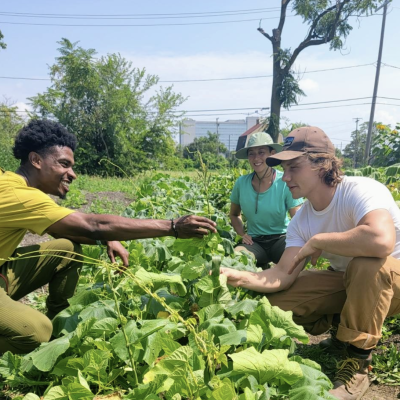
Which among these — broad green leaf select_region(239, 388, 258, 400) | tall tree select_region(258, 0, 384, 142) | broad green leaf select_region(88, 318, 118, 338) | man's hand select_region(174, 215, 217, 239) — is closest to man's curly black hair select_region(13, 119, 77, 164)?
man's hand select_region(174, 215, 217, 239)

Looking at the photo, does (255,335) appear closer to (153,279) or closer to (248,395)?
(248,395)

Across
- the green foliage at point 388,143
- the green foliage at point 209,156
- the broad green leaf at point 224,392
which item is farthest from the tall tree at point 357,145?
the broad green leaf at point 224,392

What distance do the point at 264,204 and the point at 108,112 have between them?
20874 mm

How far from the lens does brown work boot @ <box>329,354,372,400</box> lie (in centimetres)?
227

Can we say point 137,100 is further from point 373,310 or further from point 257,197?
point 373,310

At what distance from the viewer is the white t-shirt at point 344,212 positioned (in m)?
2.39

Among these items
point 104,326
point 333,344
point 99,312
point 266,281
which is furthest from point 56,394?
point 333,344

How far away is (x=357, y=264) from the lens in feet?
7.63

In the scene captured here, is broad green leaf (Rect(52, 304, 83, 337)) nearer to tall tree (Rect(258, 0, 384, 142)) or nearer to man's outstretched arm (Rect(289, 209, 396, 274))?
man's outstretched arm (Rect(289, 209, 396, 274))

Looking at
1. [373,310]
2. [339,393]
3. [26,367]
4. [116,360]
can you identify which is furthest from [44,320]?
[373,310]

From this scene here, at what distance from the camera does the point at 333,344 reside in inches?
114

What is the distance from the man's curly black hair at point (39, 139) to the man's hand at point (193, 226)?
37.8 inches

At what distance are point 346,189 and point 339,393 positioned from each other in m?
1.04

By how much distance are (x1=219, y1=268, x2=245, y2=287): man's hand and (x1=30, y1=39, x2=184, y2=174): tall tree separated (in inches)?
829
